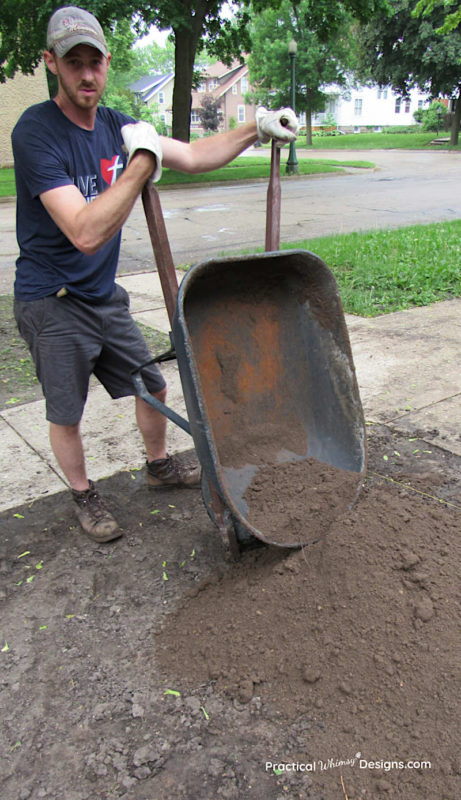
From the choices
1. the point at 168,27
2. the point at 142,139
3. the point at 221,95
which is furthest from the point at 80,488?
the point at 221,95

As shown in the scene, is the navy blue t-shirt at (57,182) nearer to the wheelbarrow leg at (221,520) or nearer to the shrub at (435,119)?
the wheelbarrow leg at (221,520)

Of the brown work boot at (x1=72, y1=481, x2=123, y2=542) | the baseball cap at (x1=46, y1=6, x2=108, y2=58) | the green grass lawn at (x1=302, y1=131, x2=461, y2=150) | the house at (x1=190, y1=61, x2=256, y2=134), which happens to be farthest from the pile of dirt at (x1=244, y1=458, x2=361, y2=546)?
the house at (x1=190, y1=61, x2=256, y2=134)

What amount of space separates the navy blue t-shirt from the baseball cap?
8.3 inches

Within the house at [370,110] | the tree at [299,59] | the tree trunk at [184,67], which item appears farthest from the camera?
the house at [370,110]

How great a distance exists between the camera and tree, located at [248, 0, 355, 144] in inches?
→ 1448

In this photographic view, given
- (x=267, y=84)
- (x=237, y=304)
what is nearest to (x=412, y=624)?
(x=237, y=304)

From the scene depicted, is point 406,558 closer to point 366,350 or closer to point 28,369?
point 366,350

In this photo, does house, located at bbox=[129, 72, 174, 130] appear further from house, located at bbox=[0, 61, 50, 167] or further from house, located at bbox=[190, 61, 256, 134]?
house, located at bbox=[0, 61, 50, 167]

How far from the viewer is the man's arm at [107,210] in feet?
6.35

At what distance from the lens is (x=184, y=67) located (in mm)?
18469

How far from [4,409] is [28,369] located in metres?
0.70

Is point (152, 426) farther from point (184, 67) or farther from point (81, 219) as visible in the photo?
point (184, 67)

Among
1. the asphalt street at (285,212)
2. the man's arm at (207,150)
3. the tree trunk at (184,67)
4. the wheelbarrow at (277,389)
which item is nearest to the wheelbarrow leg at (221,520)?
the wheelbarrow at (277,389)

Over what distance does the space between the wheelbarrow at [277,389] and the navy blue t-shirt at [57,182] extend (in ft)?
1.41
